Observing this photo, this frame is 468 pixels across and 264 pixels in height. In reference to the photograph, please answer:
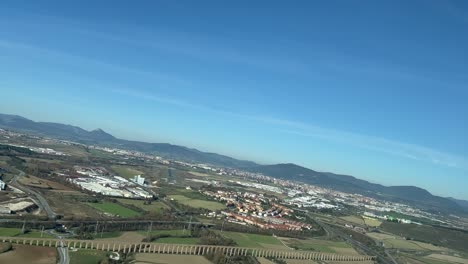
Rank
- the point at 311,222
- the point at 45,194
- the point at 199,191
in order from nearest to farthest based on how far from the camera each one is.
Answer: the point at 45,194
the point at 311,222
the point at 199,191

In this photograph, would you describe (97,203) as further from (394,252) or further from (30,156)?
(30,156)

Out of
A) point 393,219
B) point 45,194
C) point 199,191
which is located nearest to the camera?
point 45,194

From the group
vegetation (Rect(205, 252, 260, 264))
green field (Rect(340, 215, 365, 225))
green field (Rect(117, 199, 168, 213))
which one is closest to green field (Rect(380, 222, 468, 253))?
green field (Rect(340, 215, 365, 225))

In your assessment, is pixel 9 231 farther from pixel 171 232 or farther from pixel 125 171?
pixel 125 171

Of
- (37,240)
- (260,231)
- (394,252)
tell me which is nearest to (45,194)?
(37,240)

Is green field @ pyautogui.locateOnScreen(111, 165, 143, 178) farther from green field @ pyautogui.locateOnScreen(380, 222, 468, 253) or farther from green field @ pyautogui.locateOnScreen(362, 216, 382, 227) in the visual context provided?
green field @ pyautogui.locateOnScreen(380, 222, 468, 253)

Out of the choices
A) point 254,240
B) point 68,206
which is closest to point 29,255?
point 68,206

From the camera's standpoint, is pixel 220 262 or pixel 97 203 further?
pixel 97 203
